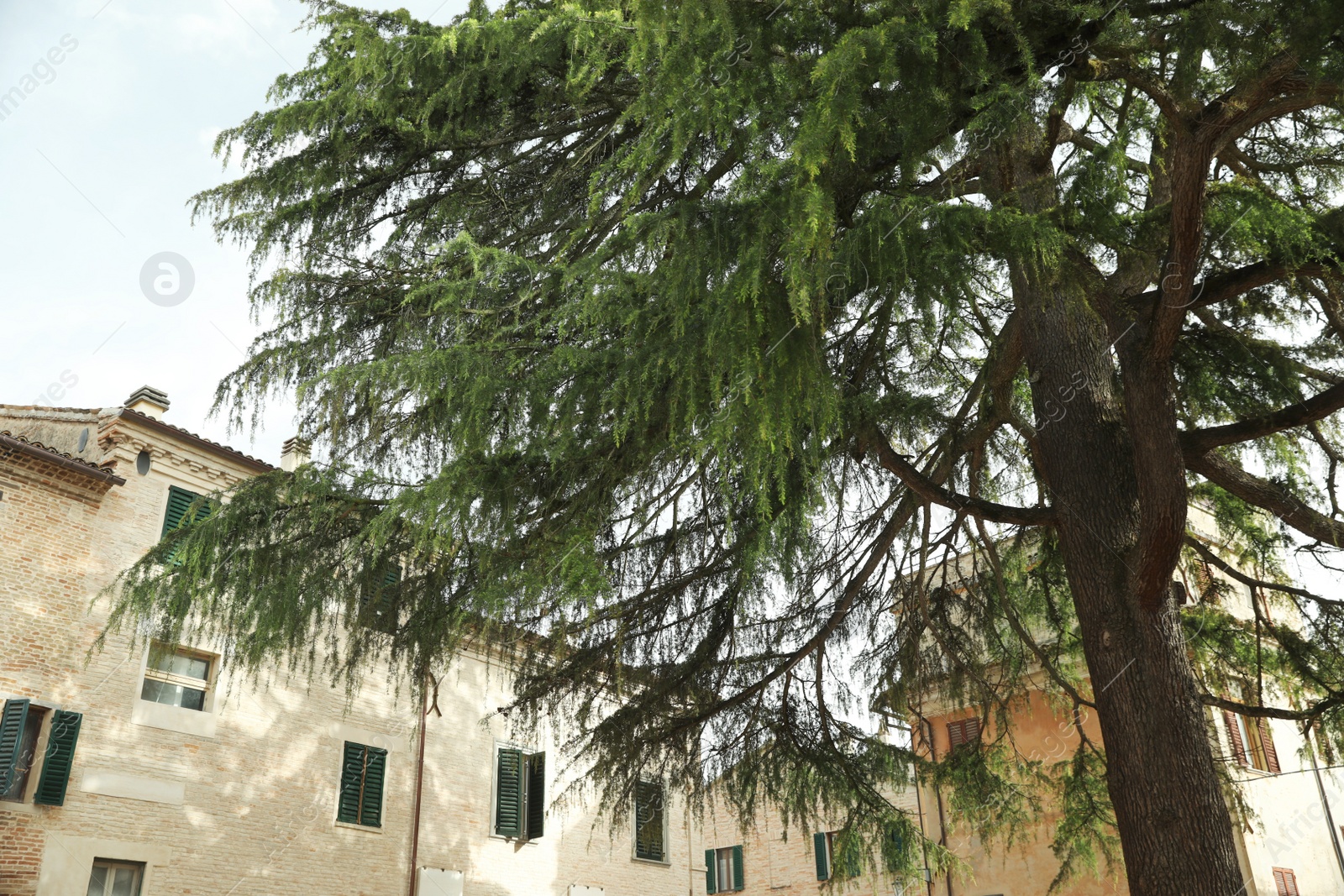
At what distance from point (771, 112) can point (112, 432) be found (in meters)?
11.3

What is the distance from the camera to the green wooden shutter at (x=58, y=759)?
36.0 ft

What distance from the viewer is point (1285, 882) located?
17.4m

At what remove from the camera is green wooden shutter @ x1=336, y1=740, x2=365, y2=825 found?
46.2ft

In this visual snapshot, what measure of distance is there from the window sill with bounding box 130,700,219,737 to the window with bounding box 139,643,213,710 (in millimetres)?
82

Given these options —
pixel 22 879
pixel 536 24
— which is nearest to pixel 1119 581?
A: pixel 536 24

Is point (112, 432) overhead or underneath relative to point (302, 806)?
overhead

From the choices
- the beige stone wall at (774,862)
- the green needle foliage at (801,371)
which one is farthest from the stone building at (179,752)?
the beige stone wall at (774,862)

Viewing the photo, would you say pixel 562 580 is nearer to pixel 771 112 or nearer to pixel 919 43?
pixel 771 112

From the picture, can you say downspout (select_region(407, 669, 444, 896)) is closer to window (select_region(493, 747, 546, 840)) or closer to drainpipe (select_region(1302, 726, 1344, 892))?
window (select_region(493, 747, 546, 840))

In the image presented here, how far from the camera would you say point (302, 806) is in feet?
44.6

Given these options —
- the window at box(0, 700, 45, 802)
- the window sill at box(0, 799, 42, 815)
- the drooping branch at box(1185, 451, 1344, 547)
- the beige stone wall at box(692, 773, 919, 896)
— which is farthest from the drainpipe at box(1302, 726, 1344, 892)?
the window at box(0, 700, 45, 802)

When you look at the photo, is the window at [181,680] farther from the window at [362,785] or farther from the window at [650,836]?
the window at [650,836]

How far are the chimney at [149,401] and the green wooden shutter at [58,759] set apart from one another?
390 centimetres

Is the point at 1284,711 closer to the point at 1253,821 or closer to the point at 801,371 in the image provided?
the point at 801,371
